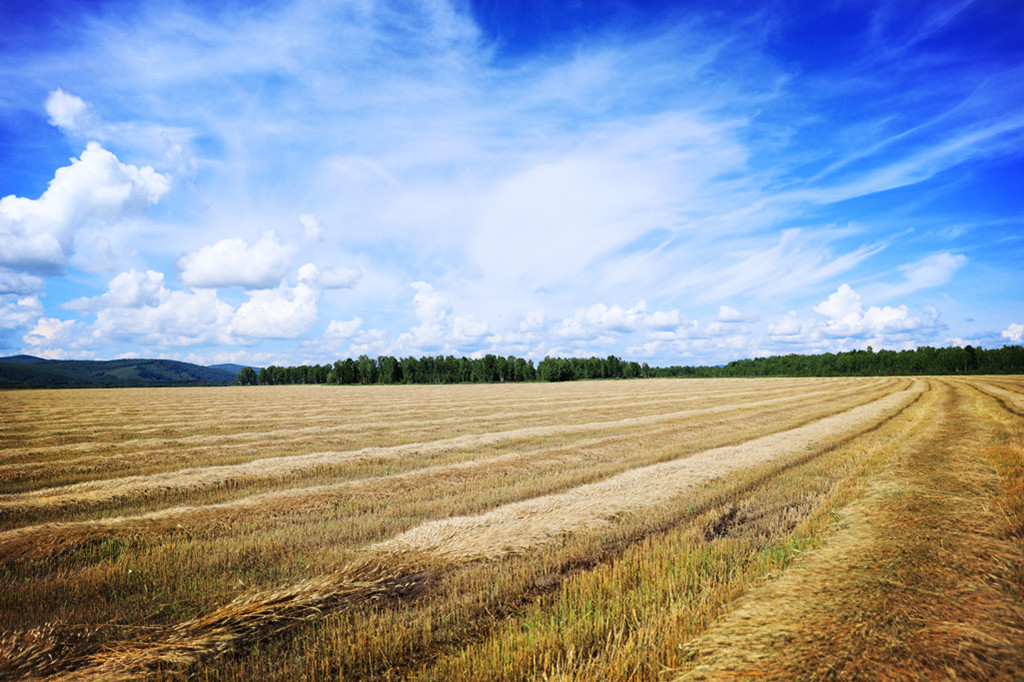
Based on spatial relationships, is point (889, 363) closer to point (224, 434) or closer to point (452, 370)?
point (452, 370)

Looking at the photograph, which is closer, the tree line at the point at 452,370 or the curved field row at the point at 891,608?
the curved field row at the point at 891,608

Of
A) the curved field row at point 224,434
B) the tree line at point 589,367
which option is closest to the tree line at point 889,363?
the tree line at point 589,367

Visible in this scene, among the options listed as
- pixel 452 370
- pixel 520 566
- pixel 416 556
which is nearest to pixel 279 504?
pixel 416 556

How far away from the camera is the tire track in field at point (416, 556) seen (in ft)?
15.2

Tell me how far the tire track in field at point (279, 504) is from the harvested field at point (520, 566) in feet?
0.24

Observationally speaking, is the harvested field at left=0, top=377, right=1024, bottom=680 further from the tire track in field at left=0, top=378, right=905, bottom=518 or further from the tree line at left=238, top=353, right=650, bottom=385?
the tree line at left=238, top=353, right=650, bottom=385

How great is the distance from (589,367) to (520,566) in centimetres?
16414

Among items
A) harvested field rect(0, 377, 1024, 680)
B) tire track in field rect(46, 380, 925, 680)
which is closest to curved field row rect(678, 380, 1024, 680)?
harvested field rect(0, 377, 1024, 680)

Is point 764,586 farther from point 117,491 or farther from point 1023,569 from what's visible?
point 117,491

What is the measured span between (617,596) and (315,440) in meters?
17.4

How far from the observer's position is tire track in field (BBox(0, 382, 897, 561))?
7.93 m

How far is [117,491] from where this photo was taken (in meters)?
11.2

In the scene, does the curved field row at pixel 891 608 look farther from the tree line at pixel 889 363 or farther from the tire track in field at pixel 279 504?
the tree line at pixel 889 363

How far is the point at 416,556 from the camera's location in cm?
704
